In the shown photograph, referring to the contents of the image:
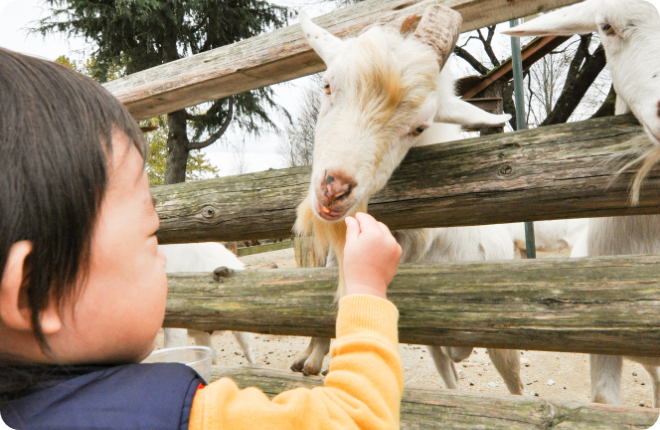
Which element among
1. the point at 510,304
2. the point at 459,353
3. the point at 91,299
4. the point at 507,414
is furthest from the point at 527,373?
the point at 91,299

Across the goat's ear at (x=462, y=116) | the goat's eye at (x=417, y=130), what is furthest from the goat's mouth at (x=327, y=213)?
the goat's ear at (x=462, y=116)

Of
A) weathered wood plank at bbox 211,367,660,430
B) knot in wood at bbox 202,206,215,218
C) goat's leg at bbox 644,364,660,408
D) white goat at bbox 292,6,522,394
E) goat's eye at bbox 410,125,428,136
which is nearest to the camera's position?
weathered wood plank at bbox 211,367,660,430

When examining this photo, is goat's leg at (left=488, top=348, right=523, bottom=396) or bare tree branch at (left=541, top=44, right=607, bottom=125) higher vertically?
bare tree branch at (left=541, top=44, right=607, bottom=125)

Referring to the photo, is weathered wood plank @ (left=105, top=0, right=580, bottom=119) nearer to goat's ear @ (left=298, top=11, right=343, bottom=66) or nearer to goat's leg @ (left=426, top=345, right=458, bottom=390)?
goat's ear @ (left=298, top=11, right=343, bottom=66)

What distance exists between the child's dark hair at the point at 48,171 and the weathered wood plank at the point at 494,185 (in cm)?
118

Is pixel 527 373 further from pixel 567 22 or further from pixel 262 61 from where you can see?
pixel 262 61

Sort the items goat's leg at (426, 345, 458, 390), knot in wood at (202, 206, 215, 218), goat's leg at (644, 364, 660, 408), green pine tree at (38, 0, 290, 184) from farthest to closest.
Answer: green pine tree at (38, 0, 290, 184) → goat's leg at (644, 364, 660, 408) → goat's leg at (426, 345, 458, 390) → knot in wood at (202, 206, 215, 218)

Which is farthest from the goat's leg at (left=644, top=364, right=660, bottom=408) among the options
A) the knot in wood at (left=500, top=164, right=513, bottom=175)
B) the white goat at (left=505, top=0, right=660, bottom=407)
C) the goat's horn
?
the goat's horn

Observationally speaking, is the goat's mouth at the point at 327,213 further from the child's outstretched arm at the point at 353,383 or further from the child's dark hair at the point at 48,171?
the child's dark hair at the point at 48,171

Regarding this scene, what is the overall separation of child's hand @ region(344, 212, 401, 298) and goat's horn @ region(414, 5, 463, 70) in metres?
0.95

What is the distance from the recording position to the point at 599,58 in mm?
6641

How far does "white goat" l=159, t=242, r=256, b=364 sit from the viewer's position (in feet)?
12.3

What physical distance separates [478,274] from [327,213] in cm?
59

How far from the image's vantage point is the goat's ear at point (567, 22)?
1.60 m
